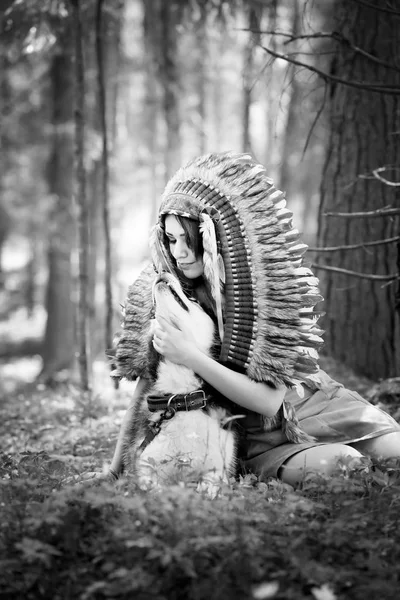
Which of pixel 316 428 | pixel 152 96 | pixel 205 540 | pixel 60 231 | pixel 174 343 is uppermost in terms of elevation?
pixel 152 96

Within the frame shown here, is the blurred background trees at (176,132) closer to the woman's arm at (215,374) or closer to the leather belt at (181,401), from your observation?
the woman's arm at (215,374)

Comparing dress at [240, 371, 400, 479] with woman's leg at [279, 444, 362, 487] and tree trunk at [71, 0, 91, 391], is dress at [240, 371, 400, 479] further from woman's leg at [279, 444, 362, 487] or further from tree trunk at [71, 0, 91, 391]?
tree trunk at [71, 0, 91, 391]

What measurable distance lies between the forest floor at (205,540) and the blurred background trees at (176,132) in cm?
253

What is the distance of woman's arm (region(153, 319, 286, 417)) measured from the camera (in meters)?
3.49

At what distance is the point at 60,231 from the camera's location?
15.5 meters

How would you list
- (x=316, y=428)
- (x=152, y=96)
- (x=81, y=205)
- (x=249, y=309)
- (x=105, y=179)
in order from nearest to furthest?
(x=249, y=309) → (x=316, y=428) → (x=81, y=205) → (x=105, y=179) → (x=152, y=96)

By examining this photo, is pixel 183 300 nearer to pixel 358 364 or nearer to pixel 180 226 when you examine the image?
pixel 180 226

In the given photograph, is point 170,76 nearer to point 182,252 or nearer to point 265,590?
point 182,252

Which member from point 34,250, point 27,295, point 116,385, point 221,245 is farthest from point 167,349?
point 27,295

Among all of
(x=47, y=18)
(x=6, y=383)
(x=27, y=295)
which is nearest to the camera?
(x=47, y=18)

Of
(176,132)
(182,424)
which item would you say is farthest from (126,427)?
(176,132)

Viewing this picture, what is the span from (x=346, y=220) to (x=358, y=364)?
145 centimetres

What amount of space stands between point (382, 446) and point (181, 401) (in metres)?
1.28

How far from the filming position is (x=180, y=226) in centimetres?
372
